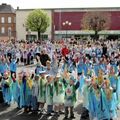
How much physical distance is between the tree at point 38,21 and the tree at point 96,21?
747cm

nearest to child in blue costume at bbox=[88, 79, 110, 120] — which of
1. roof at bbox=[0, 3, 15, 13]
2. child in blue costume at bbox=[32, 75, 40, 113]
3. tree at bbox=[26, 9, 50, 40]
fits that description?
child in blue costume at bbox=[32, 75, 40, 113]

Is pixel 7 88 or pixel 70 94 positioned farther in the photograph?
pixel 7 88

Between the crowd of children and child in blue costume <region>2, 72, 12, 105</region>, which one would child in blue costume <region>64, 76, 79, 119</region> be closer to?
the crowd of children

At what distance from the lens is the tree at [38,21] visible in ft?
269

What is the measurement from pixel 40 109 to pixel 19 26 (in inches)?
2965

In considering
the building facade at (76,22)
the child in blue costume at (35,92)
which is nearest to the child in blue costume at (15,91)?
the child in blue costume at (35,92)

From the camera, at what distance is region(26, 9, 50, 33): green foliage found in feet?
269

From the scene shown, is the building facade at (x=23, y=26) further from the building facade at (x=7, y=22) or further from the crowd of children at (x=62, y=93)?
the crowd of children at (x=62, y=93)

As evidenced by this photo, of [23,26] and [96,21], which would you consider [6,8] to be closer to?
[23,26]

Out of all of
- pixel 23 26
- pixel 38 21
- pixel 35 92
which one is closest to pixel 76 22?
pixel 38 21

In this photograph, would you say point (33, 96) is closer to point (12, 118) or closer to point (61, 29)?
point (12, 118)

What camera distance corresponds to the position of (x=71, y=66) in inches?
901

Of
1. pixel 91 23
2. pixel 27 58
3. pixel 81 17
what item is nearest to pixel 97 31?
pixel 91 23

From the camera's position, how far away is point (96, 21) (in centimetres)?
7719
